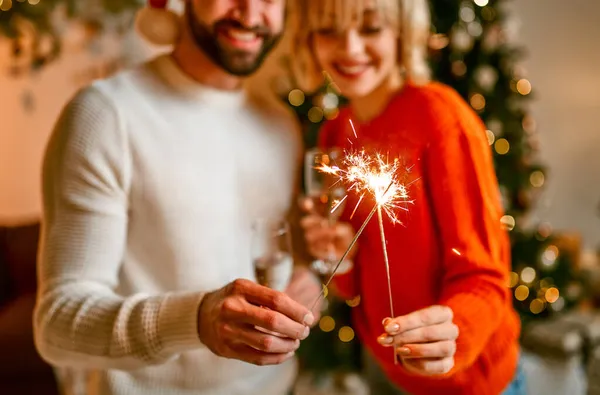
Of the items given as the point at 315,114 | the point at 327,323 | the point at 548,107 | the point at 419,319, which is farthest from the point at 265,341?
the point at 548,107

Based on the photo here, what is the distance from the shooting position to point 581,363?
674mm

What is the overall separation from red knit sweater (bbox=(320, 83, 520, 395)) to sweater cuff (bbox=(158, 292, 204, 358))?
0.18 meters

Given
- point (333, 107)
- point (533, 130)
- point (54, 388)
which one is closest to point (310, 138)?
point (333, 107)

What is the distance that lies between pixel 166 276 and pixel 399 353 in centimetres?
37

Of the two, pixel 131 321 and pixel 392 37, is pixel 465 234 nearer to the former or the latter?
pixel 392 37

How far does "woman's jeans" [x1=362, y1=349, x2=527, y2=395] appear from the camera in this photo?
0.64 meters

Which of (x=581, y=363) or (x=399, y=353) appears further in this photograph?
(x=581, y=363)

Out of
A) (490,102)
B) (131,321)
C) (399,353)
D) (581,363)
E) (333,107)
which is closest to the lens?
(399,353)

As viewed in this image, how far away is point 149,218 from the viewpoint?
2.27 feet

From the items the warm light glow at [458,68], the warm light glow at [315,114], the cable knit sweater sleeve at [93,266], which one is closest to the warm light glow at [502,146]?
the warm light glow at [458,68]

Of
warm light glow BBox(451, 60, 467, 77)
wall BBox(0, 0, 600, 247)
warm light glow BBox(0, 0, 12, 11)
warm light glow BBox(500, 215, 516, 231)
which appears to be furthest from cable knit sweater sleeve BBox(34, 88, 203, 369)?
warm light glow BBox(451, 60, 467, 77)

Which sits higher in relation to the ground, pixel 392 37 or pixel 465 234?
pixel 392 37

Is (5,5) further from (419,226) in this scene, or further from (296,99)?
(419,226)

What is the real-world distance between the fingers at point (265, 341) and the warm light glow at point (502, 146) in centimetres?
115
